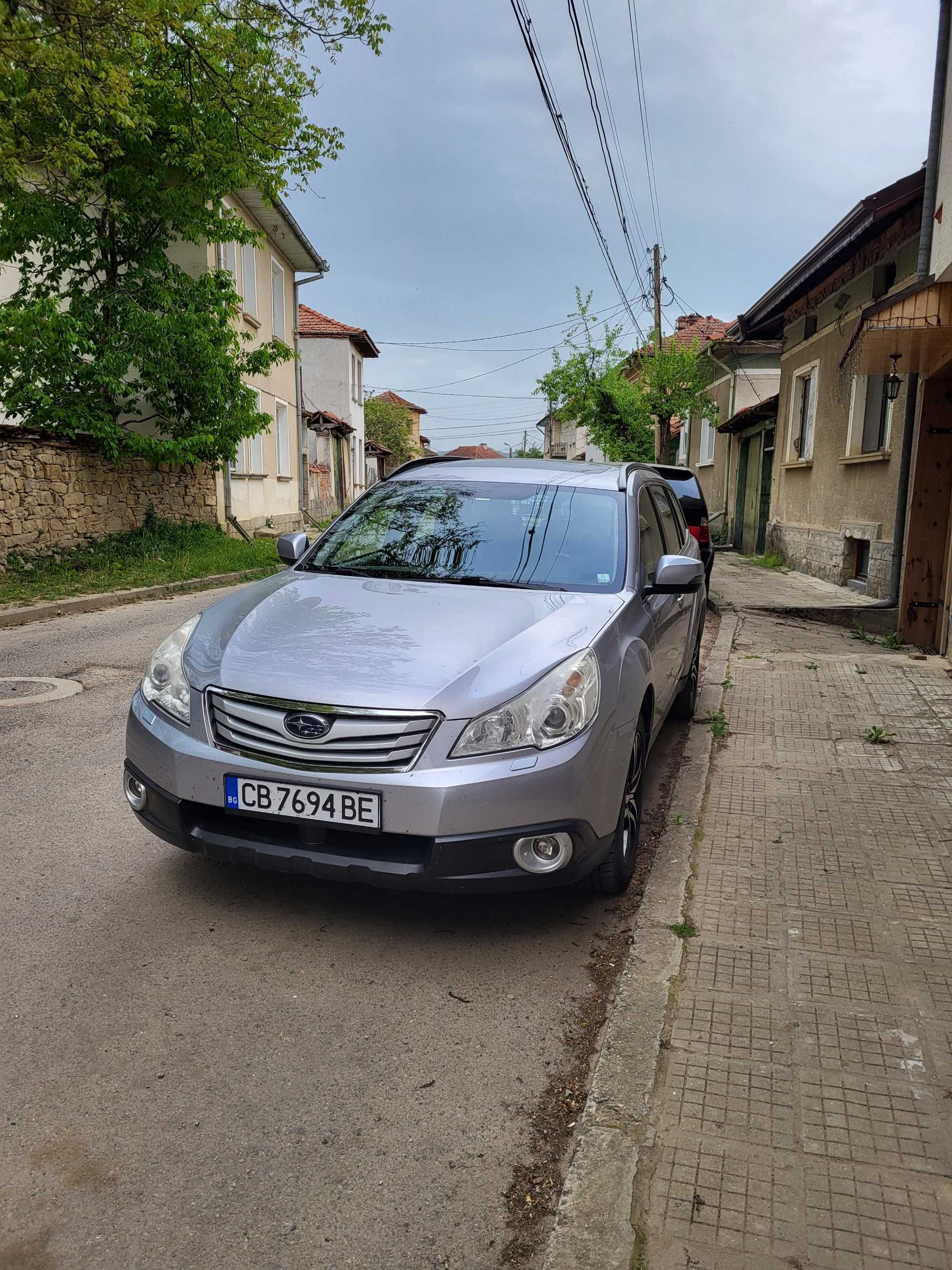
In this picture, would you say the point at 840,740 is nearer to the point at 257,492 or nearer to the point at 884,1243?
the point at 884,1243

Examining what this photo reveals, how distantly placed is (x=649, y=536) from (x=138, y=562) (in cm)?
1081

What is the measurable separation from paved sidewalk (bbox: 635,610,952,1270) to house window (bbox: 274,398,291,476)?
63.0 feet

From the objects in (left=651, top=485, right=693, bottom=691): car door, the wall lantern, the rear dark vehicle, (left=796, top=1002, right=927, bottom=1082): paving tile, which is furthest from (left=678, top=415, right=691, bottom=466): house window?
(left=796, top=1002, right=927, bottom=1082): paving tile

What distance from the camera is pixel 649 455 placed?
32219mm

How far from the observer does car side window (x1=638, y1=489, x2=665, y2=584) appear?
14.2 ft

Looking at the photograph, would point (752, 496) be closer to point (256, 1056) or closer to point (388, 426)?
point (256, 1056)

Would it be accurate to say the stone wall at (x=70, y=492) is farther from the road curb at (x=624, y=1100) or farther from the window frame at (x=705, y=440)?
the window frame at (x=705, y=440)

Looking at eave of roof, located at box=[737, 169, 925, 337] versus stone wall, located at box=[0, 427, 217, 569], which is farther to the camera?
stone wall, located at box=[0, 427, 217, 569]

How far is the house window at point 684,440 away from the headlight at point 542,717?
27199 mm

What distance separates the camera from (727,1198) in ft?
6.69

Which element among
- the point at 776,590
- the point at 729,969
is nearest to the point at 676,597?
the point at 729,969

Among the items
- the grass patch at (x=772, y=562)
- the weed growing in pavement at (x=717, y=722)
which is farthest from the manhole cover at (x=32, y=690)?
the grass patch at (x=772, y=562)

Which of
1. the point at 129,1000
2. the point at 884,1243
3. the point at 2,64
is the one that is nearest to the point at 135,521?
the point at 2,64

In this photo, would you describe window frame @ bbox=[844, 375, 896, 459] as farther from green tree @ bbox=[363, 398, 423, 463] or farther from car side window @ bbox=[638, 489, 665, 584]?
green tree @ bbox=[363, 398, 423, 463]
